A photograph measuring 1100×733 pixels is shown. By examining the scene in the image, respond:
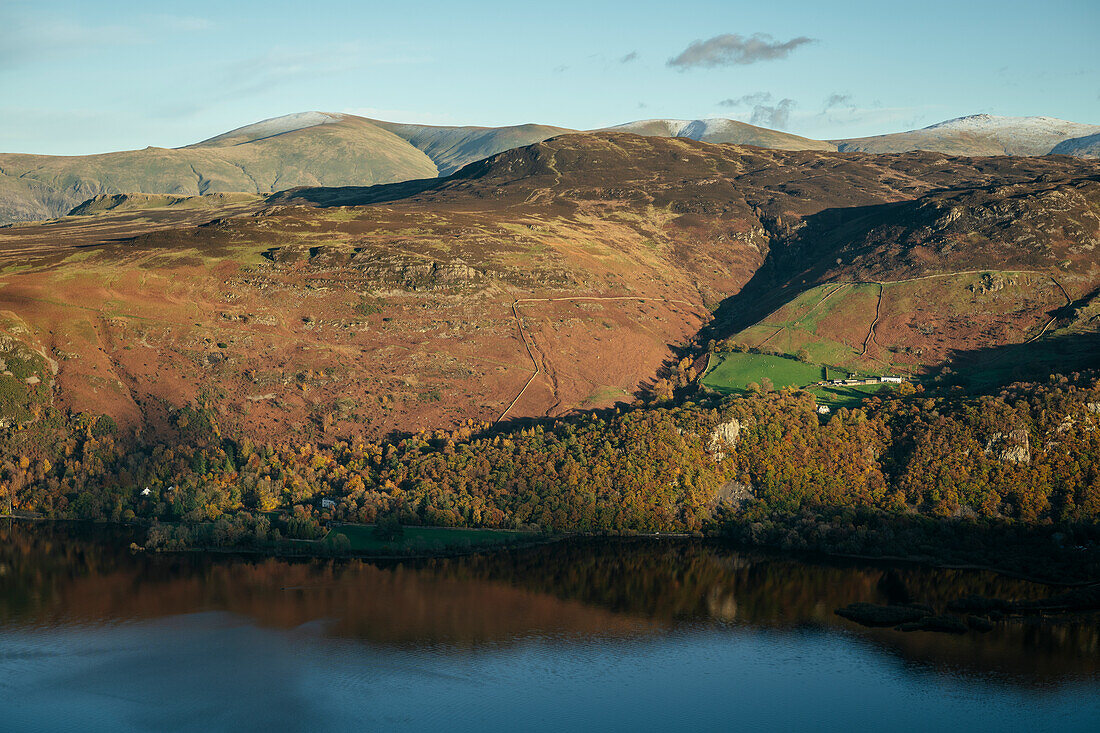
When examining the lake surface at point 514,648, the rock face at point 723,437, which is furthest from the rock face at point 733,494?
the lake surface at point 514,648

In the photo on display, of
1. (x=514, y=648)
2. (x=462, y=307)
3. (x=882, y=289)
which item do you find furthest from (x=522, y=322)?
(x=514, y=648)

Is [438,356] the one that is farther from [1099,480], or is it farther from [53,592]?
[1099,480]

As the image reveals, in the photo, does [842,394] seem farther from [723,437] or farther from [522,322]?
[522,322]

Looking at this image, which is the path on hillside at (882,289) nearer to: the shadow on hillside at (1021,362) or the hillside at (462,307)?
the hillside at (462,307)

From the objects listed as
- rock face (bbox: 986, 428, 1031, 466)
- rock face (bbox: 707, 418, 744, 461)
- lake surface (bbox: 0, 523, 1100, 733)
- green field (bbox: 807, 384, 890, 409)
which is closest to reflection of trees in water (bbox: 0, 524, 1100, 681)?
lake surface (bbox: 0, 523, 1100, 733)

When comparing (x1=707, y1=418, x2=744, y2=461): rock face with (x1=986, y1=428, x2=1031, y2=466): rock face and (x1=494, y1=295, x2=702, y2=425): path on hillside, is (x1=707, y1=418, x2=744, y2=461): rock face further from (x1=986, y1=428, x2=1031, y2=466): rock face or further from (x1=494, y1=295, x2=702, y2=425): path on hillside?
(x1=986, y1=428, x2=1031, y2=466): rock face

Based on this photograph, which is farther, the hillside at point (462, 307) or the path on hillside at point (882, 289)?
the path on hillside at point (882, 289)
